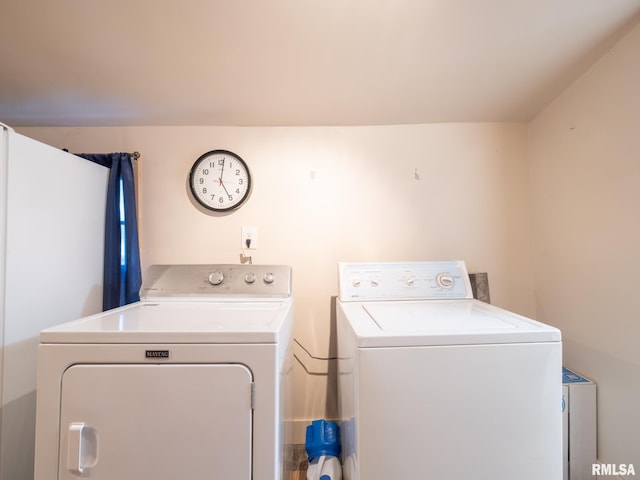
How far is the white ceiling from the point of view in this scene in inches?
38.1

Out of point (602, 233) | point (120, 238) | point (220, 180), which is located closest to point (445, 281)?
point (602, 233)

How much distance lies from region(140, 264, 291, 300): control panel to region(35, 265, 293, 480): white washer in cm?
59

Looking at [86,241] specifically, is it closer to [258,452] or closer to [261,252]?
[261,252]

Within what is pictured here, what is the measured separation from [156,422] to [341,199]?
1371 mm

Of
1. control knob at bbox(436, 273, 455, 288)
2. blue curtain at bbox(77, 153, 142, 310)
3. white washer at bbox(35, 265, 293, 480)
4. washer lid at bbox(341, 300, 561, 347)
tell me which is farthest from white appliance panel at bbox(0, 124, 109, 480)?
control knob at bbox(436, 273, 455, 288)

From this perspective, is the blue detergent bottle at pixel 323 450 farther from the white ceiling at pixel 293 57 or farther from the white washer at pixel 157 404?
the white ceiling at pixel 293 57

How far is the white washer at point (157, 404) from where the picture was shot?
30.8 inches

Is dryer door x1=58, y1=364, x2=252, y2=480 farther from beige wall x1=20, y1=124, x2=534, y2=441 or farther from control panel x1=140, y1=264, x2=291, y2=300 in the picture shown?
beige wall x1=20, y1=124, x2=534, y2=441

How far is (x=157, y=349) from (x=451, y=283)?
139 centimetres

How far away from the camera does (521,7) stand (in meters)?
0.96

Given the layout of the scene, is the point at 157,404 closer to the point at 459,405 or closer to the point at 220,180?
the point at 459,405

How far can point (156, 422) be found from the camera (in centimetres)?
79

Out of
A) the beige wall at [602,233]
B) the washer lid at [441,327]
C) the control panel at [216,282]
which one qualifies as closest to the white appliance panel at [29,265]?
the control panel at [216,282]

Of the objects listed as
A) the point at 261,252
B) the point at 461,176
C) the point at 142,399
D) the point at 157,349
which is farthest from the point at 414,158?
the point at 142,399
